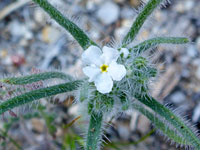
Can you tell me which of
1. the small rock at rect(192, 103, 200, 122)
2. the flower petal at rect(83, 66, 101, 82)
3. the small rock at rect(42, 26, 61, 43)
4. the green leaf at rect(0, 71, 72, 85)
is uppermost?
the small rock at rect(42, 26, 61, 43)

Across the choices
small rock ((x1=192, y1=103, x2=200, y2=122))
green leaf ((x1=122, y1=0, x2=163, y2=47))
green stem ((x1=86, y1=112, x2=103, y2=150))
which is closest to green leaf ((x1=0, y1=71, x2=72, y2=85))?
green stem ((x1=86, y1=112, x2=103, y2=150))

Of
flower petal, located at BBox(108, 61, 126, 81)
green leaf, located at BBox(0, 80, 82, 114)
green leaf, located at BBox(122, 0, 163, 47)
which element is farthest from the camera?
green leaf, located at BBox(122, 0, 163, 47)

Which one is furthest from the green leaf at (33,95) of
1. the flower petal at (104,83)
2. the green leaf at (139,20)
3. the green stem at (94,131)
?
the green leaf at (139,20)

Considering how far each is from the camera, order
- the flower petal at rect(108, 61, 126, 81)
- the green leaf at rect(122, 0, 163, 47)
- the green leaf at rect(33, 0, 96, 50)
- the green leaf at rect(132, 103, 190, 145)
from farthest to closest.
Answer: the green leaf at rect(132, 103, 190, 145), the green leaf at rect(122, 0, 163, 47), the green leaf at rect(33, 0, 96, 50), the flower petal at rect(108, 61, 126, 81)

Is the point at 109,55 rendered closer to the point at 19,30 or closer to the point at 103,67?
the point at 103,67

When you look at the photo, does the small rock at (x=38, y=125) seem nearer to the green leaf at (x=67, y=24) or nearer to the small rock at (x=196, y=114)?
the green leaf at (x=67, y=24)

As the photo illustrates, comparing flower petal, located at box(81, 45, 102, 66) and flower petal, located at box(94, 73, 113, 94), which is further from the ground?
flower petal, located at box(81, 45, 102, 66)

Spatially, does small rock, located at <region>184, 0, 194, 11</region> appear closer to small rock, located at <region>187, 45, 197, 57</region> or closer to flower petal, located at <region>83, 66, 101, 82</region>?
small rock, located at <region>187, 45, 197, 57</region>
